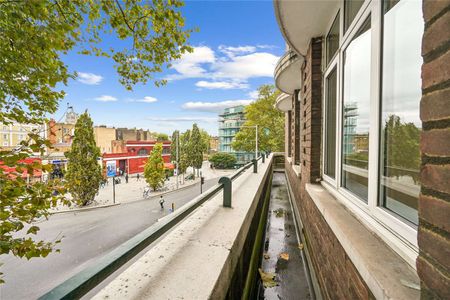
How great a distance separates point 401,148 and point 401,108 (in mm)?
286

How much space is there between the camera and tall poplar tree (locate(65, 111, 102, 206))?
19953 mm

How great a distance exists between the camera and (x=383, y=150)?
170 centimetres

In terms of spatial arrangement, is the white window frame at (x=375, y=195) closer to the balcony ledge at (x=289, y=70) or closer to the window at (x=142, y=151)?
the balcony ledge at (x=289, y=70)

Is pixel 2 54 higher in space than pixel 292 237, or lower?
higher

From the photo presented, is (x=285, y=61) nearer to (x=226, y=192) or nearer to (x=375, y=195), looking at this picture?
(x=226, y=192)

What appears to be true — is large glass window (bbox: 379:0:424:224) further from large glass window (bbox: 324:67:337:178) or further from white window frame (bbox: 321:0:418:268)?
large glass window (bbox: 324:67:337:178)

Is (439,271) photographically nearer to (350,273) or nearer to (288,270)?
(350,273)

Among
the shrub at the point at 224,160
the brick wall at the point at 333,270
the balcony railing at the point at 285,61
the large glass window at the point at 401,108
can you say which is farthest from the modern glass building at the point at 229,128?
the large glass window at the point at 401,108

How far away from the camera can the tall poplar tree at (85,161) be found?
786 inches

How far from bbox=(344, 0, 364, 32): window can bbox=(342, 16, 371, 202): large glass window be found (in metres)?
0.28

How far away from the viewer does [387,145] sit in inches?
65.7

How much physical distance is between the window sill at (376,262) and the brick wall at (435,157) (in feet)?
0.68

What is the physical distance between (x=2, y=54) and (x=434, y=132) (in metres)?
3.24

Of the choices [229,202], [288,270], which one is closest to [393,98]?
[229,202]
